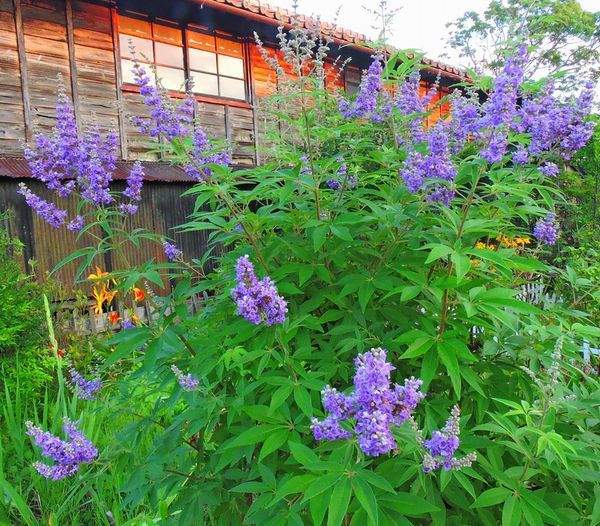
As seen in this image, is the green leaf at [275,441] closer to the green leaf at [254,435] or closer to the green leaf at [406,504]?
the green leaf at [254,435]

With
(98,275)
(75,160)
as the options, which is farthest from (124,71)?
(75,160)

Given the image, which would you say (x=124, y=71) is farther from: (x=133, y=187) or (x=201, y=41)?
(x=133, y=187)

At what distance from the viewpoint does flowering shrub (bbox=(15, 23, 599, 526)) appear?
1590 millimetres

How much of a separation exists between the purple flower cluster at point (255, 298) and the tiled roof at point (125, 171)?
735 cm

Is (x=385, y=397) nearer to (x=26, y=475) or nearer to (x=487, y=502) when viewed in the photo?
(x=487, y=502)

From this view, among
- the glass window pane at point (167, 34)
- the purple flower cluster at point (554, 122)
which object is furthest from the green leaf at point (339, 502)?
the glass window pane at point (167, 34)

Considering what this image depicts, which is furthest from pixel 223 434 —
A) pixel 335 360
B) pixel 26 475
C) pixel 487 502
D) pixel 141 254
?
pixel 141 254

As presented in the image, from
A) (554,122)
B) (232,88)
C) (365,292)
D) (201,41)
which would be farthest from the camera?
(232,88)

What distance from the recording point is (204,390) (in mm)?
1945

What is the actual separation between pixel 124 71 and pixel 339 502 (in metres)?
10.5

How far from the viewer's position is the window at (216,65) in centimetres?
1108

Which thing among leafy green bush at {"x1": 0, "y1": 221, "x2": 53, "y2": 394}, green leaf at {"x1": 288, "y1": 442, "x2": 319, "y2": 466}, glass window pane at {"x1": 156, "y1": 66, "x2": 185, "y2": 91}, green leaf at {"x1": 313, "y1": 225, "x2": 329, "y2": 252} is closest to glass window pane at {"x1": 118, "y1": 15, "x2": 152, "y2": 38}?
glass window pane at {"x1": 156, "y1": 66, "x2": 185, "y2": 91}

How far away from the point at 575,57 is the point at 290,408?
3309cm

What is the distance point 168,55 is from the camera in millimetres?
10734
